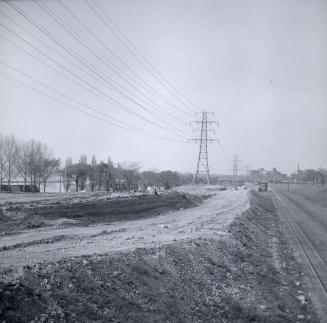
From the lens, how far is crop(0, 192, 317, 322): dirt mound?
7.32 metres

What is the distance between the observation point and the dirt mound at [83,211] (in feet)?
65.4

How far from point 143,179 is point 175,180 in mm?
12456

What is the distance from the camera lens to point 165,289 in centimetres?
1002

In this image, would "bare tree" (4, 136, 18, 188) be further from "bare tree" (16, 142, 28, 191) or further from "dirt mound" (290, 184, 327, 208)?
"dirt mound" (290, 184, 327, 208)

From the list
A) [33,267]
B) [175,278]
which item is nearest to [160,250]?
[175,278]

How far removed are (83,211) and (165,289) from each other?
16167 mm

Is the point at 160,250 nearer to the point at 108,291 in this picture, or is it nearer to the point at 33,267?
the point at 108,291

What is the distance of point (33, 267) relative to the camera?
8508mm

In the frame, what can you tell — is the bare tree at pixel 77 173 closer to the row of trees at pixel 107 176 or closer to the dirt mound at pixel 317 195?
the row of trees at pixel 107 176

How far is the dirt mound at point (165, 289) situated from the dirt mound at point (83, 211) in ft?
34.8

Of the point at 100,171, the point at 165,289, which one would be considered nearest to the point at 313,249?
the point at 165,289

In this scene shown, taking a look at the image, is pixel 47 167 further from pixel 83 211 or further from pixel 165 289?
pixel 165 289

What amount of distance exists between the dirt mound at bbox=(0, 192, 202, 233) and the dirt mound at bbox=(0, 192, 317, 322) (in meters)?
10.6

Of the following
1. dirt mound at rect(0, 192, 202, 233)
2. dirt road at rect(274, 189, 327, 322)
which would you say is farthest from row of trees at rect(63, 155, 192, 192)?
dirt road at rect(274, 189, 327, 322)
